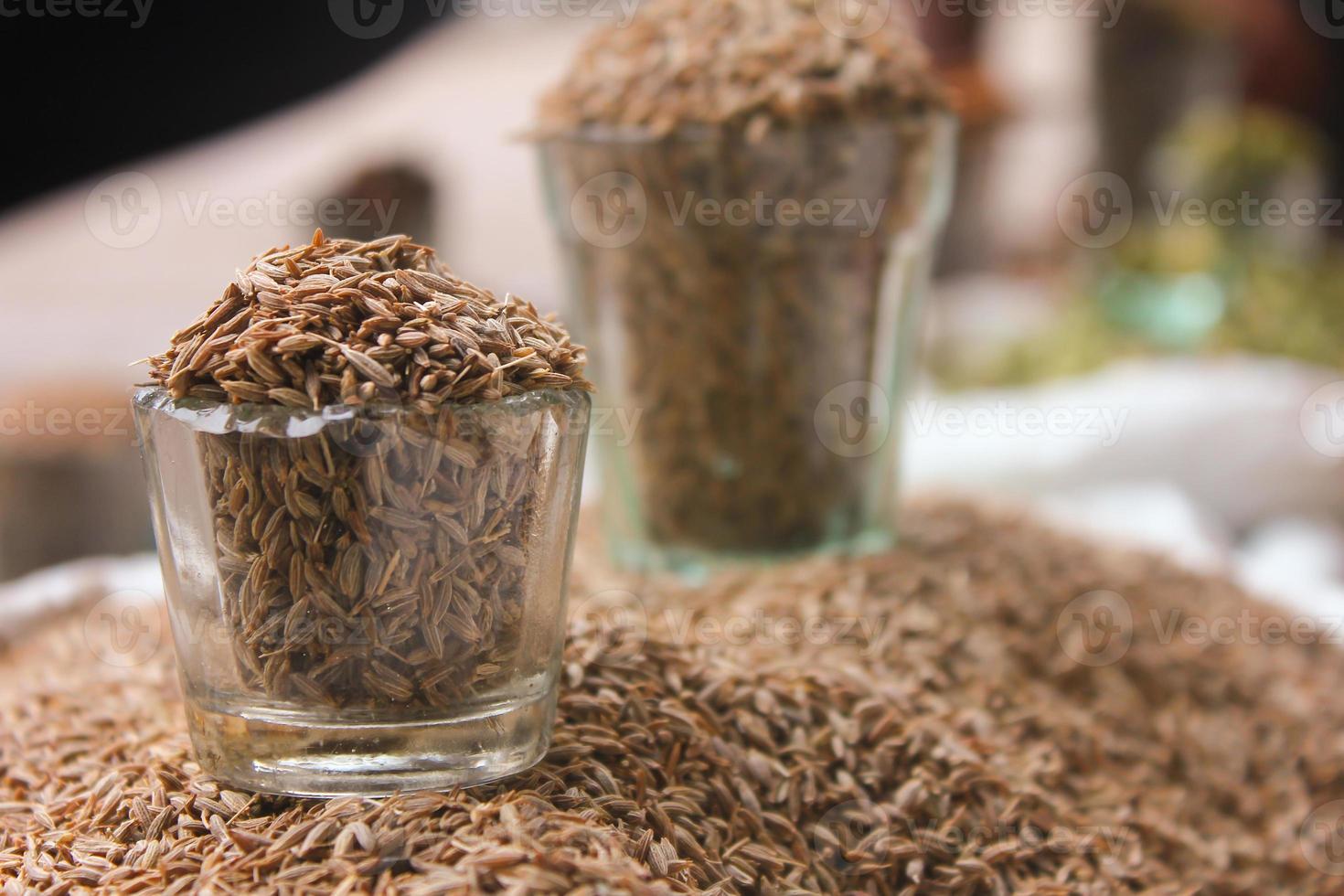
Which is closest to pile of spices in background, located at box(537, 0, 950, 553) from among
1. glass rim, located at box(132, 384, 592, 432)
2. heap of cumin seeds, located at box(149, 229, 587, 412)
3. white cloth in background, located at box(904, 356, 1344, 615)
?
heap of cumin seeds, located at box(149, 229, 587, 412)

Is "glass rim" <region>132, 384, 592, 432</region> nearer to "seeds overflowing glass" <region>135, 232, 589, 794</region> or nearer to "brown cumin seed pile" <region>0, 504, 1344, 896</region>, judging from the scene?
"seeds overflowing glass" <region>135, 232, 589, 794</region>

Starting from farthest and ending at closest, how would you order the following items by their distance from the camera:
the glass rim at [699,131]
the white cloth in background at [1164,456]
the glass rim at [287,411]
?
the white cloth in background at [1164,456] < the glass rim at [699,131] < the glass rim at [287,411]

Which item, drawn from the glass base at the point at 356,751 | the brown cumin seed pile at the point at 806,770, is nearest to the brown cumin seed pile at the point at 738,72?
the brown cumin seed pile at the point at 806,770

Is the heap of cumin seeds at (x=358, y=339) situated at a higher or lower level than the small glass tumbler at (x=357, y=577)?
higher

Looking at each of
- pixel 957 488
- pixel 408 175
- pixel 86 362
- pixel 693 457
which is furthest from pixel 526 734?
pixel 86 362

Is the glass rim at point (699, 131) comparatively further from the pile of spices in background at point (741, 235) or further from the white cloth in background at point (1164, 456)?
the white cloth in background at point (1164, 456)

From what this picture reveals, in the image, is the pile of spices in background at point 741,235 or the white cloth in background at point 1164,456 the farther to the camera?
the white cloth in background at point 1164,456

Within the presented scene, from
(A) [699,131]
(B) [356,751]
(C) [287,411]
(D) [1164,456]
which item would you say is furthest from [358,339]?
(D) [1164,456]

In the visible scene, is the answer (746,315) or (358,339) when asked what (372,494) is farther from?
(746,315)
